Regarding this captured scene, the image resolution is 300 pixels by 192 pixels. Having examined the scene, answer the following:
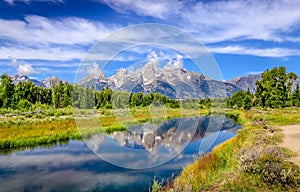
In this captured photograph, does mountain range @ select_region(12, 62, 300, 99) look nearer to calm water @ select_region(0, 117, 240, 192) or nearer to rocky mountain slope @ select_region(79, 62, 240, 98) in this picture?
rocky mountain slope @ select_region(79, 62, 240, 98)

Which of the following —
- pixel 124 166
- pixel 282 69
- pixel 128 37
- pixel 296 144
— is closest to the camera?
pixel 128 37

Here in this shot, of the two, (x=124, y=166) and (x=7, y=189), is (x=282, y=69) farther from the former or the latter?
(x=7, y=189)

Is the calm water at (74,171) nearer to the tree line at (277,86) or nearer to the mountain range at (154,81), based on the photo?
the mountain range at (154,81)

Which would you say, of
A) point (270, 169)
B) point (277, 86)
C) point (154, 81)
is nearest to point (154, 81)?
point (154, 81)

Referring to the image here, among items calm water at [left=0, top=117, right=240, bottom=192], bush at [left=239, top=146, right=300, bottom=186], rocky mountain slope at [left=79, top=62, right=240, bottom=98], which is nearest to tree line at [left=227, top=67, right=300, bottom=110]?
calm water at [left=0, top=117, right=240, bottom=192]

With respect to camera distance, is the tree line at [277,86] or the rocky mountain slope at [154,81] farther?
the tree line at [277,86]

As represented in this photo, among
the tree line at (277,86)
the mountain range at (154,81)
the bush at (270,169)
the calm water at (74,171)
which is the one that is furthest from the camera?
the tree line at (277,86)

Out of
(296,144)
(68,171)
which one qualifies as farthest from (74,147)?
(296,144)

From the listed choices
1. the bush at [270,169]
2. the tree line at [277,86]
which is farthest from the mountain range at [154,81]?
the tree line at [277,86]
